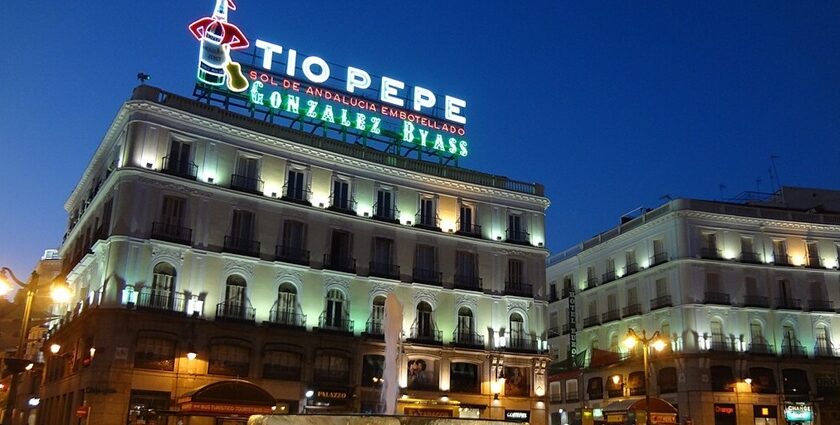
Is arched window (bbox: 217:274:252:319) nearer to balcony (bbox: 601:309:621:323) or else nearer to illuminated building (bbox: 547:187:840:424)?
illuminated building (bbox: 547:187:840:424)

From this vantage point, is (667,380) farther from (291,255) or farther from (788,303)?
(291,255)

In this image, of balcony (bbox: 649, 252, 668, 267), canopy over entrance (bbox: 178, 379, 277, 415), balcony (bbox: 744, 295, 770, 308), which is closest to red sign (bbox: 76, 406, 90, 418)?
canopy over entrance (bbox: 178, 379, 277, 415)

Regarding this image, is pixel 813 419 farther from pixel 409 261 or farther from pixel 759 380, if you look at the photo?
pixel 409 261

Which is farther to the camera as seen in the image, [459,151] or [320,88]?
[459,151]

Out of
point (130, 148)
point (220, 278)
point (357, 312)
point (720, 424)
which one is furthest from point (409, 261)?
point (720, 424)

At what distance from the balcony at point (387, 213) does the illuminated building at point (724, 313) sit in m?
A: 21.4

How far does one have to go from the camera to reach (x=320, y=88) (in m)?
45.1

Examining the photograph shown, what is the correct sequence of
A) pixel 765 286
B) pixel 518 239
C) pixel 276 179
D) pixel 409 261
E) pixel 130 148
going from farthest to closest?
pixel 765 286 → pixel 518 239 → pixel 409 261 → pixel 276 179 → pixel 130 148

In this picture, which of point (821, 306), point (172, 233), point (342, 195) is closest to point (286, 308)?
point (172, 233)

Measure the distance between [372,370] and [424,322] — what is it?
15.0 ft

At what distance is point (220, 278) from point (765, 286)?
3877cm

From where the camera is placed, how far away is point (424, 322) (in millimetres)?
44281

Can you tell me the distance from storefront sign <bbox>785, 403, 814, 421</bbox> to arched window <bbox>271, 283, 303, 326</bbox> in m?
33.8

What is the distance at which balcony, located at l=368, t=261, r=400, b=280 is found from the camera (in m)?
43.2
